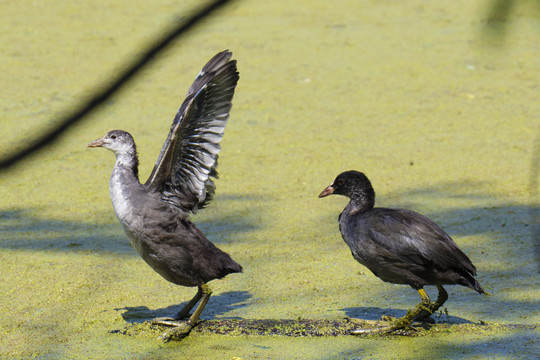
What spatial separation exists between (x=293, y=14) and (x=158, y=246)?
21.9ft

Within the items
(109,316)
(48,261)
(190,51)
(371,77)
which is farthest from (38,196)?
(371,77)

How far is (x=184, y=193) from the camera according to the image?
418cm

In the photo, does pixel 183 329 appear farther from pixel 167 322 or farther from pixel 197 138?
pixel 197 138

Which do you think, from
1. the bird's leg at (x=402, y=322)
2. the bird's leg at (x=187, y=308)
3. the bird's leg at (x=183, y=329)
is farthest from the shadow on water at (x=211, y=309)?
the bird's leg at (x=402, y=322)

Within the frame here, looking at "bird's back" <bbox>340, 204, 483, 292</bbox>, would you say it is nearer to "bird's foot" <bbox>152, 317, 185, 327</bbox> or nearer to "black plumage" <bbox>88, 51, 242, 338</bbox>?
"black plumage" <bbox>88, 51, 242, 338</bbox>

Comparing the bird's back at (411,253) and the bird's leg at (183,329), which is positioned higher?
the bird's back at (411,253)

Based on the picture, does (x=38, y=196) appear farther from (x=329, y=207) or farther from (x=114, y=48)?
(x=114, y=48)

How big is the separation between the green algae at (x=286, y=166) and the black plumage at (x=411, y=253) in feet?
0.82

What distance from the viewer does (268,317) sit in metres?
4.23

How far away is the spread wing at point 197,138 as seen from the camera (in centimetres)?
398

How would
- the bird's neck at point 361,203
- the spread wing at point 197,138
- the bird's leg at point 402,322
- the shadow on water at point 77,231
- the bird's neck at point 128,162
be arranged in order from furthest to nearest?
the shadow on water at point 77,231 → the bird's neck at point 361,203 → the bird's neck at point 128,162 → the spread wing at point 197,138 → the bird's leg at point 402,322

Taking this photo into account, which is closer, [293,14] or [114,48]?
[114,48]

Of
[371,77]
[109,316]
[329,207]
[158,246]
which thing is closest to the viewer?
[158,246]

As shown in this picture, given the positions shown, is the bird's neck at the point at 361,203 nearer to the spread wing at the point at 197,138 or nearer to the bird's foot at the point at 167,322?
the spread wing at the point at 197,138
